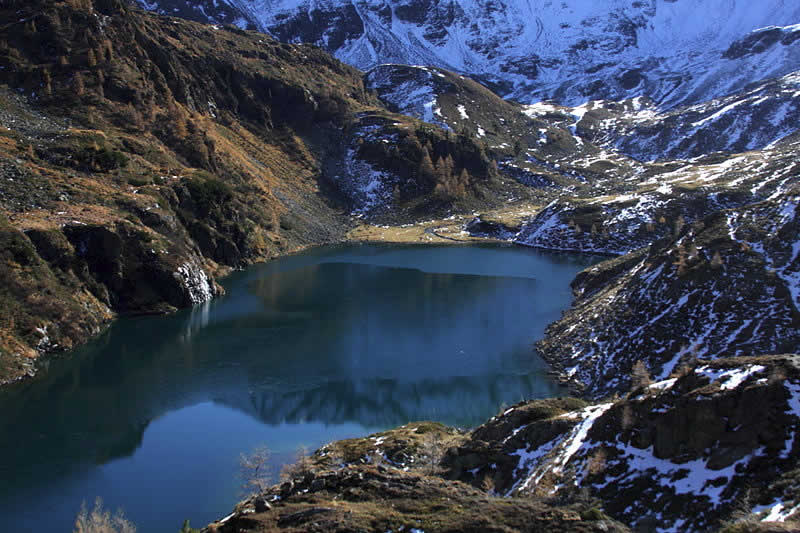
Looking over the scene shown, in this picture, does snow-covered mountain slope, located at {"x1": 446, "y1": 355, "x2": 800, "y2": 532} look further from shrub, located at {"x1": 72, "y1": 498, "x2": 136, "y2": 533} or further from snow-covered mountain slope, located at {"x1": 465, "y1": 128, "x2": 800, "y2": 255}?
snow-covered mountain slope, located at {"x1": 465, "y1": 128, "x2": 800, "y2": 255}

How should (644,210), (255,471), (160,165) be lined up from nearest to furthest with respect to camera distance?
(255,471) < (160,165) < (644,210)

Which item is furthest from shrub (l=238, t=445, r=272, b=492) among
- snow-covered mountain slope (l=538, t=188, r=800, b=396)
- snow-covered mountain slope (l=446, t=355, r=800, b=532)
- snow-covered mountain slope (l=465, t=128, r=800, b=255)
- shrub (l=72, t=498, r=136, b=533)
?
snow-covered mountain slope (l=465, t=128, r=800, b=255)

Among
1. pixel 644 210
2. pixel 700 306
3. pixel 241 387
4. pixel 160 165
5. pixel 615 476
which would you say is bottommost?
pixel 241 387

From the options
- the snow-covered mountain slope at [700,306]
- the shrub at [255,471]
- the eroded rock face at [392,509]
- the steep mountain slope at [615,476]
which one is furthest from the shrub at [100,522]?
the snow-covered mountain slope at [700,306]

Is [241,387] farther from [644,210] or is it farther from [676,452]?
[644,210]

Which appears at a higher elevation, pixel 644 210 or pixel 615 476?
pixel 644 210

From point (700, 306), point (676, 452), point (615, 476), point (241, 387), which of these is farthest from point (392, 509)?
point (700, 306)

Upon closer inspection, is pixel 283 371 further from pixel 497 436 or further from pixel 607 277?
pixel 607 277
